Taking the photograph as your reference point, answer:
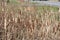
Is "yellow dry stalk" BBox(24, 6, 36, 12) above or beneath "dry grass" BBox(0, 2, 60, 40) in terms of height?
above

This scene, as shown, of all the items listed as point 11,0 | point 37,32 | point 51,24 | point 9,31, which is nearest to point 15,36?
point 9,31

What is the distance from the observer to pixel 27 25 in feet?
10.3

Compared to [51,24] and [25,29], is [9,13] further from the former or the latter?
[51,24]

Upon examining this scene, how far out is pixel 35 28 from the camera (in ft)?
10.3

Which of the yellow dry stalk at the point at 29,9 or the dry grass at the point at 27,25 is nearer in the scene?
the dry grass at the point at 27,25

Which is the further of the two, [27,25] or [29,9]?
[29,9]

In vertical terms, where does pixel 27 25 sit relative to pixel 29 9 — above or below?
below

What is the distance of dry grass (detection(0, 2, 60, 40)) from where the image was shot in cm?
301

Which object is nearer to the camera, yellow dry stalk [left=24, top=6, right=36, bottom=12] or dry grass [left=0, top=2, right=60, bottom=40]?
dry grass [left=0, top=2, right=60, bottom=40]

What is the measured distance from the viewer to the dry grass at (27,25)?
9.87ft

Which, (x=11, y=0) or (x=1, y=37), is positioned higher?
(x=11, y=0)

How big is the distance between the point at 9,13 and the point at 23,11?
13.4 inches

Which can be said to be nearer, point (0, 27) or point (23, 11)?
point (0, 27)

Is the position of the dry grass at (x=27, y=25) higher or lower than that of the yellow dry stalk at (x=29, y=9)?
lower
